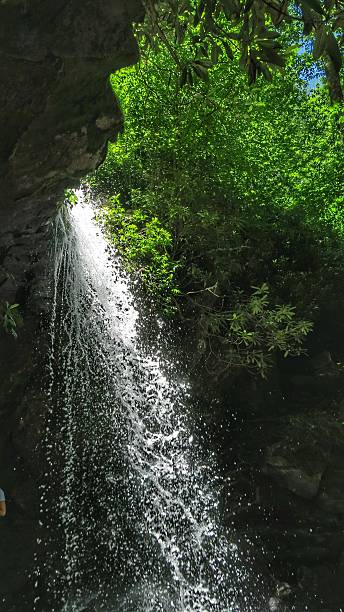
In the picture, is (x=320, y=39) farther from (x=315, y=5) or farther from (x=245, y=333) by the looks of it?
(x=245, y=333)

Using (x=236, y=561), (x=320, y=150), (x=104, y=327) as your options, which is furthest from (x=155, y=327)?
(x=320, y=150)

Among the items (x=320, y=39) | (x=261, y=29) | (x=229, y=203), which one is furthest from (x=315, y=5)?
(x=229, y=203)

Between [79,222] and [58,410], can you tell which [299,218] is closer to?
[79,222]

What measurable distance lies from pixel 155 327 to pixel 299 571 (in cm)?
529

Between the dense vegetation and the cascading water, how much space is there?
117 cm

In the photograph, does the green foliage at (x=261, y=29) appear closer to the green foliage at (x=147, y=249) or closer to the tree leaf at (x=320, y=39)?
the tree leaf at (x=320, y=39)

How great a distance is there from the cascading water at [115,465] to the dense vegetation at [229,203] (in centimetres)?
117

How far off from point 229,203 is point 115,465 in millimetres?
6128

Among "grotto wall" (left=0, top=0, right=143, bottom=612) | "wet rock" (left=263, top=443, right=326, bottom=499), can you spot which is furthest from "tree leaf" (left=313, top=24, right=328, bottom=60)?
"wet rock" (left=263, top=443, right=326, bottom=499)

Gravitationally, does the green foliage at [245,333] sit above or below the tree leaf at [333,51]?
below

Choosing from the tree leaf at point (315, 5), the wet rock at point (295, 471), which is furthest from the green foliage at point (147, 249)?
the tree leaf at point (315, 5)

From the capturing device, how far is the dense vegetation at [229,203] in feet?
37.1

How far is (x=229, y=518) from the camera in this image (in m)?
10.4

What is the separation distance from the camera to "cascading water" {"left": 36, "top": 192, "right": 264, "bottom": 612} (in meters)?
9.54
